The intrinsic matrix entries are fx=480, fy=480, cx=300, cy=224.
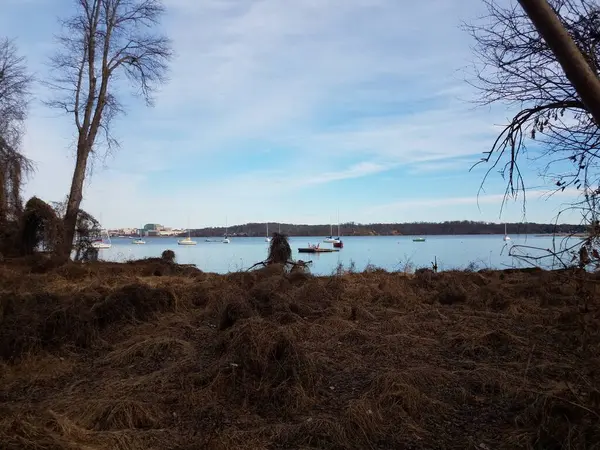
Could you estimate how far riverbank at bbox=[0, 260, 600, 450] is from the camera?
3.88 metres

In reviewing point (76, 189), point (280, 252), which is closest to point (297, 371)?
point (280, 252)

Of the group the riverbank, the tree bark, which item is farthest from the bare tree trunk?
the tree bark

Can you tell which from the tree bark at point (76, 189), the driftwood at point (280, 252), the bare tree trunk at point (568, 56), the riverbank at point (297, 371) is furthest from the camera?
the tree bark at point (76, 189)

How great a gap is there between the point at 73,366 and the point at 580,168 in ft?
22.6

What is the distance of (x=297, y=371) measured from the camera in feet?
16.6

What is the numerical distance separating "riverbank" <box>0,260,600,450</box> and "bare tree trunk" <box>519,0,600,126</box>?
141cm

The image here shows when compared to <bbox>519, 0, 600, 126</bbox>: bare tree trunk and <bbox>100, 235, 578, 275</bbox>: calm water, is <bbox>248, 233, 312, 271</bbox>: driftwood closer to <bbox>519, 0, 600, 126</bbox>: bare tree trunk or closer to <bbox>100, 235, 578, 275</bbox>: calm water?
<bbox>100, 235, 578, 275</bbox>: calm water

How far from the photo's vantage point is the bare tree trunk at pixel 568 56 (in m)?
2.33

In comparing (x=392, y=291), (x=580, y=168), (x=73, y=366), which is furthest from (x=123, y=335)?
A: (x=580, y=168)

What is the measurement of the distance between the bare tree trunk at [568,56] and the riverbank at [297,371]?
141cm

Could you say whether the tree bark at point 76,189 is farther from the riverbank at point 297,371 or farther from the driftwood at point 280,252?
the riverbank at point 297,371

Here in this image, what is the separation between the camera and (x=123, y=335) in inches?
291

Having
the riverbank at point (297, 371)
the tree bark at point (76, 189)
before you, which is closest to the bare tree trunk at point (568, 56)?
the riverbank at point (297, 371)

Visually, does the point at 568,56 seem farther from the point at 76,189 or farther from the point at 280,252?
the point at 76,189
